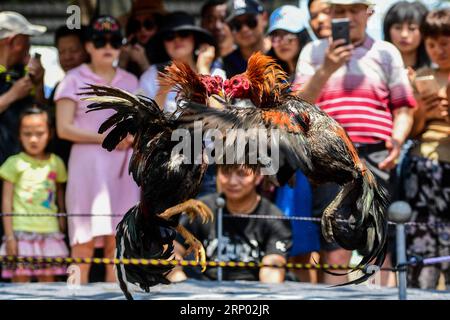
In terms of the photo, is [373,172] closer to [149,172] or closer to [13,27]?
[149,172]

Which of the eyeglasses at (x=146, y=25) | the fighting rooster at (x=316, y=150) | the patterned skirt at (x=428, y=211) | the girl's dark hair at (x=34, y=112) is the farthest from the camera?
the eyeglasses at (x=146, y=25)

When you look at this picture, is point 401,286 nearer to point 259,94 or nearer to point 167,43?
point 259,94

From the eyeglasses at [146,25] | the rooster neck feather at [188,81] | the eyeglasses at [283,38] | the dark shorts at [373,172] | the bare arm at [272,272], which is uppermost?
the eyeglasses at [146,25]

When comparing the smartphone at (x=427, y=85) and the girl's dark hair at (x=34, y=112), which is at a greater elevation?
the smartphone at (x=427, y=85)

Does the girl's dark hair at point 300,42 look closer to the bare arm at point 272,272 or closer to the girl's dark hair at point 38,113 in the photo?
the bare arm at point 272,272

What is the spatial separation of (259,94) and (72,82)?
2.22 metres

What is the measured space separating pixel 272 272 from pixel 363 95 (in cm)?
130

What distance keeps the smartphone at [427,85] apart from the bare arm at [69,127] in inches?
85.6

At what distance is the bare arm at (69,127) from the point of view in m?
6.56

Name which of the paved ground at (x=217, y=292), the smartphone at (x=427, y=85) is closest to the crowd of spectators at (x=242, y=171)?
the smartphone at (x=427, y=85)

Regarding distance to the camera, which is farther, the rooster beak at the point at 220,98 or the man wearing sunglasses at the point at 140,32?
the man wearing sunglasses at the point at 140,32

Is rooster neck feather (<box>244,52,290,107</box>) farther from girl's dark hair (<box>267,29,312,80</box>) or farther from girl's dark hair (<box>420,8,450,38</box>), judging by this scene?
girl's dark hair (<box>420,8,450,38</box>)

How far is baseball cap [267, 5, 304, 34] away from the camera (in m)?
6.90
